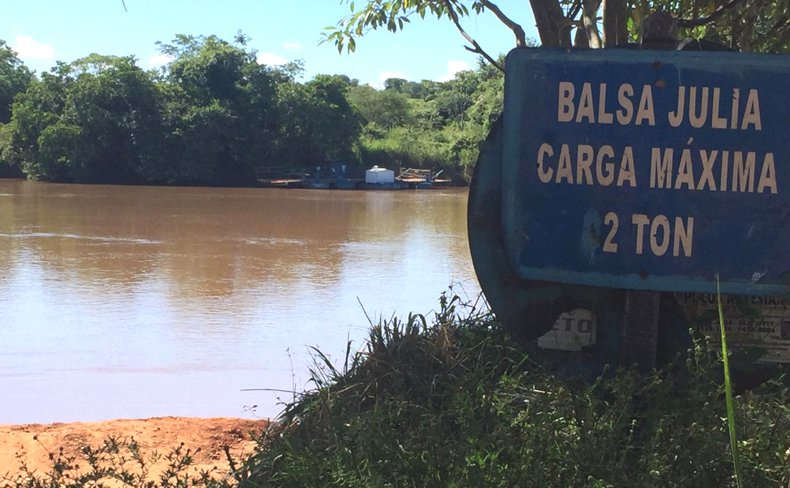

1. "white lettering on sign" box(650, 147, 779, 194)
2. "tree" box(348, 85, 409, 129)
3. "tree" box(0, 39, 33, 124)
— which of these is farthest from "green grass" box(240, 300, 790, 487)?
"tree" box(348, 85, 409, 129)

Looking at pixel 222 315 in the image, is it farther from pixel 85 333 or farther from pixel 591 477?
pixel 591 477

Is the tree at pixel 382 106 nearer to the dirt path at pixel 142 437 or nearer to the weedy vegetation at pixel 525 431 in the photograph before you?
the dirt path at pixel 142 437

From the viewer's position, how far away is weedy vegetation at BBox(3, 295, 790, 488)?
266 cm

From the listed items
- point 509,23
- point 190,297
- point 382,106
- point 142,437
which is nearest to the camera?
point 509,23

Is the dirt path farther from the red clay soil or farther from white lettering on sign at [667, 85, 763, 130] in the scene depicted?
white lettering on sign at [667, 85, 763, 130]

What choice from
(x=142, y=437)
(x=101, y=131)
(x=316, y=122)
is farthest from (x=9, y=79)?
(x=142, y=437)

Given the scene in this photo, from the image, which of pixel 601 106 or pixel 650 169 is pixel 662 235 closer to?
pixel 650 169

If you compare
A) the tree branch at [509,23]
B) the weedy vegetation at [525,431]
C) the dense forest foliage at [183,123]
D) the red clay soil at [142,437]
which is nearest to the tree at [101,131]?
the dense forest foliage at [183,123]

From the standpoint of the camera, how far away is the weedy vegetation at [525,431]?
266 cm

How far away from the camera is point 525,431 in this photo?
2902 mm

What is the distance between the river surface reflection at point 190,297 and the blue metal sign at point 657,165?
1.84m

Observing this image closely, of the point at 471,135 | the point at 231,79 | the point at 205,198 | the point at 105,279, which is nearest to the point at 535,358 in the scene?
the point at 105,279

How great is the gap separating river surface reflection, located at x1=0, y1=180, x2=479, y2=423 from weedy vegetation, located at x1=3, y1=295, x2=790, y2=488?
874 mm

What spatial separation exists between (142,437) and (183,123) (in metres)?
41.6
